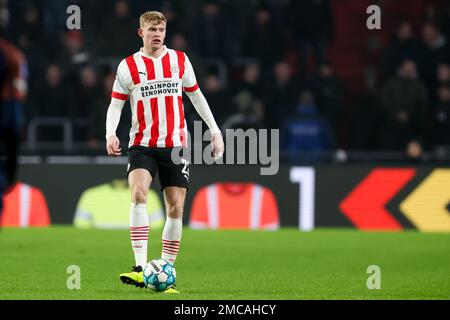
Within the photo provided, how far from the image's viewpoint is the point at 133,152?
9602 millimetres

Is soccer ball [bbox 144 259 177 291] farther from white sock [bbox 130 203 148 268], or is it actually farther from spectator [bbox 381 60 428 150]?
spectator [bbox 381 60 428 150]

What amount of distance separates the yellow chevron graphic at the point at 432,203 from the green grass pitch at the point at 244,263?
0.35m

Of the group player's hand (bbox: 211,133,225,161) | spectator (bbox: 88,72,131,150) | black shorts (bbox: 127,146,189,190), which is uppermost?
spectator (bbox: 88,72,131,150)

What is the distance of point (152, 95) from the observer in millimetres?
9555

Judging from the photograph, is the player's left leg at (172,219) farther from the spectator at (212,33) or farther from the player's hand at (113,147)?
the spectator at (212,33)

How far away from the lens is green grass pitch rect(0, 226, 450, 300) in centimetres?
950

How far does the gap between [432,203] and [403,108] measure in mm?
1775

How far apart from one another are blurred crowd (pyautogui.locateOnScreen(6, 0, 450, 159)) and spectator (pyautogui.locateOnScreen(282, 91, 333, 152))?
0.05ft

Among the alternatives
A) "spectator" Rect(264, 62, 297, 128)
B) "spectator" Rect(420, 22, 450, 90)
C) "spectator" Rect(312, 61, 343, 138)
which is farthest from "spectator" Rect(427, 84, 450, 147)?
"spectator" Rect(264, 62, 297, 128)

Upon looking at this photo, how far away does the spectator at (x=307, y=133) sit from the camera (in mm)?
17141

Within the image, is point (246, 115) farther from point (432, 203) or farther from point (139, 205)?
point (139, 205)

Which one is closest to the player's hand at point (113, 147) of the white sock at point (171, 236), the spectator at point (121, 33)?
the white sock at point (171, 236)
